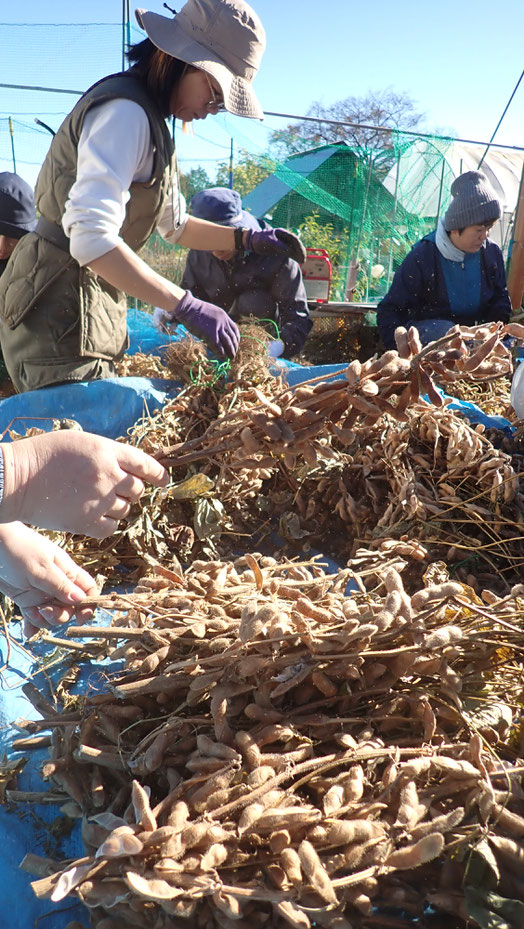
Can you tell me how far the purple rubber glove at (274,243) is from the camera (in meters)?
2.45

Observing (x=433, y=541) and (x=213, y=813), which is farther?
(x=433, y=541)

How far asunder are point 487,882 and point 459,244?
327 cm

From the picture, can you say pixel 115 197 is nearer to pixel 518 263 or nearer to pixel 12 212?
pixel 12 212

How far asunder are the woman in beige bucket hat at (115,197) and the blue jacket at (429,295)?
67.5 inches

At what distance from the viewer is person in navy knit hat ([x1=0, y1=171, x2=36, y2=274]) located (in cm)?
281

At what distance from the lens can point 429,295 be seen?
3512 millimetres

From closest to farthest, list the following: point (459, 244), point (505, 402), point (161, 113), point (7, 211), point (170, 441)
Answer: point (161, 113), point (170, 441), point (505, 402), point (7, 211), point (459, 244)

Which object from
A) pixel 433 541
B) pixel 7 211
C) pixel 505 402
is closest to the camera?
pixel 433 541

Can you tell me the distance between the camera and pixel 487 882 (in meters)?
0.76

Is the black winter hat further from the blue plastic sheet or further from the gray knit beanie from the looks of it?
the blue plastic sheet

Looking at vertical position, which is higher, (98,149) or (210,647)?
(98,149)

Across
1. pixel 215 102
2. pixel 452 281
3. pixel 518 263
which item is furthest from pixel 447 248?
pixel 215 102

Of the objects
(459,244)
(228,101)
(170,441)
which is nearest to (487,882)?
(170,441)

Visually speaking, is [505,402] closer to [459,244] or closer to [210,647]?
[459,244]
